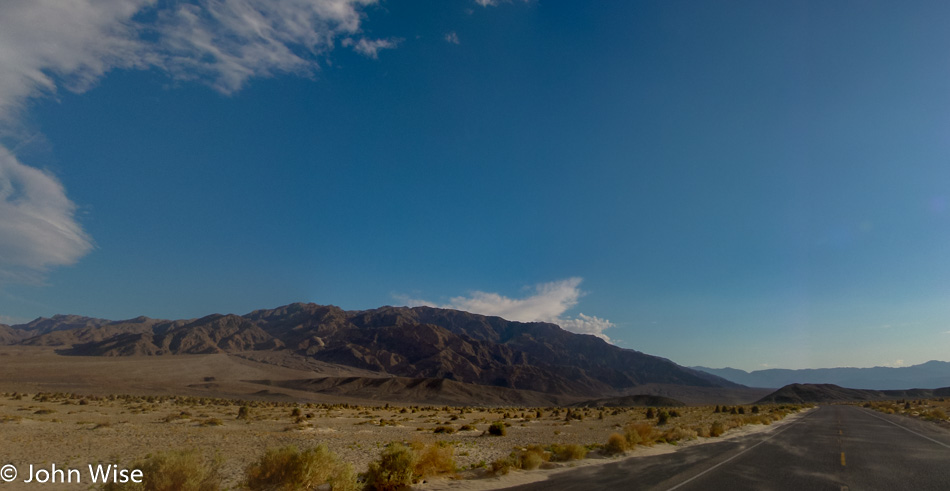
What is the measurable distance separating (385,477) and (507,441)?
47.5 ft

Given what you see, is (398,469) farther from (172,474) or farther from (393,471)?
(172,474)

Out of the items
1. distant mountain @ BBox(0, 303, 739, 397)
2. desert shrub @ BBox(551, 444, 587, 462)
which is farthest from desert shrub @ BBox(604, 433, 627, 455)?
distant mountain @ BBox(0, 303, 739, 397)

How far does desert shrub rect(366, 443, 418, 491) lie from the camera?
11367mm

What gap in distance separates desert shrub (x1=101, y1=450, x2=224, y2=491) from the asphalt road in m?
7.37

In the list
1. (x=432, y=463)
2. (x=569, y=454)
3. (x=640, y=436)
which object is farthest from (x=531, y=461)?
(x=640, y=436)

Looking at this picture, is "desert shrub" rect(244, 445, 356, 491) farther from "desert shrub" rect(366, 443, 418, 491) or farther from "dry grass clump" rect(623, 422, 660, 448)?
"dry grass clump" rect(623, 422, 660, 448)

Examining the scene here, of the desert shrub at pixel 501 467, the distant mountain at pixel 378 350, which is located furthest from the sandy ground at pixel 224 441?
the distant mountain at pixel 378 350

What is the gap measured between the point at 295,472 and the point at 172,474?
8.08ft

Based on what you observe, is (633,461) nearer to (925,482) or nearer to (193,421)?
(925,482)

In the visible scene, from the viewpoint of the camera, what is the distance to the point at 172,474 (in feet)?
30.9

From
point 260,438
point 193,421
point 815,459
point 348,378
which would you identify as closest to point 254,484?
point 260,438

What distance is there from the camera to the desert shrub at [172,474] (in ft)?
30.0

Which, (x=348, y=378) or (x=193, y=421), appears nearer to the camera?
(x=193, y=421)

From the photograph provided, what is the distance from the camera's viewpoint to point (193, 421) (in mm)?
29406
